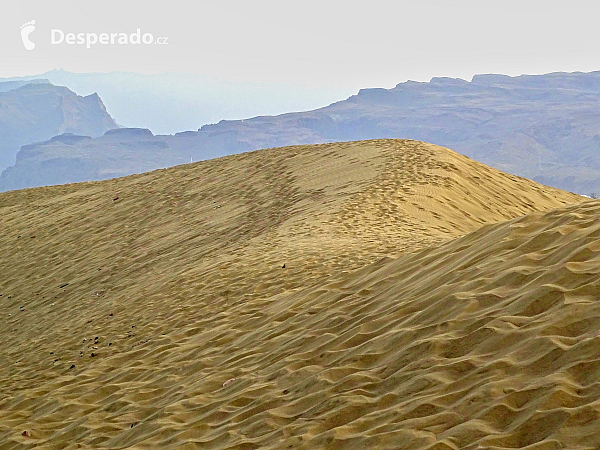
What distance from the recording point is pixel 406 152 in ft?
63.6

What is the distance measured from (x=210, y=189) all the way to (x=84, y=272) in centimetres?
625

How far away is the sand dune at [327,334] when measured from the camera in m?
3.77

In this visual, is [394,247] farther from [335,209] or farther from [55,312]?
[55,312]

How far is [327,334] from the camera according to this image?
5730 mm

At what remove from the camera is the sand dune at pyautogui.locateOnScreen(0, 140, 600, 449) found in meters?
3.77

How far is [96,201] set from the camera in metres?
22.8

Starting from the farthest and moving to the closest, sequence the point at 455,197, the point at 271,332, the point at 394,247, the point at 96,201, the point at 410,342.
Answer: the point at 96,201 → the point at 455,197 → the point at 394,247 → the point at 271,332 → the point at 410,342

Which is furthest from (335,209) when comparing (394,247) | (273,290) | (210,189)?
(210,189)

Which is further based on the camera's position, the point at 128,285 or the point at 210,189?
the point at 210,189

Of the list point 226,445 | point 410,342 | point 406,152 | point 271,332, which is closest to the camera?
point 226,445

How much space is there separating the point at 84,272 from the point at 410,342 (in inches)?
437

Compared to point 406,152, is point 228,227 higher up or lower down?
lower down

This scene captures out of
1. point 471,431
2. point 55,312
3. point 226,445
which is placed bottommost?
point 55,312

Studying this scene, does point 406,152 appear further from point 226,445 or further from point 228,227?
point 226,445
